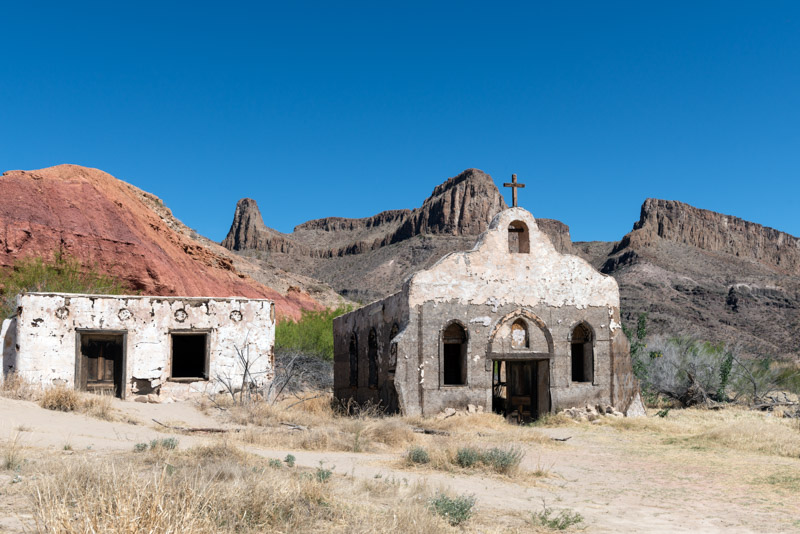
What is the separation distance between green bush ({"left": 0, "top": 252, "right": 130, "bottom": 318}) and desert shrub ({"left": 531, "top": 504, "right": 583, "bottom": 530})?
66.5ft

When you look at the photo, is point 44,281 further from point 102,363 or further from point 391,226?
point 391,226

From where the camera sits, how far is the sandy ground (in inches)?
308

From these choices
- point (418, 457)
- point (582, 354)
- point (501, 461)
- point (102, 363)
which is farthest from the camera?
point (582, 354)

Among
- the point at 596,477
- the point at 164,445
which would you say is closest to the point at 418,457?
the point at 596,477

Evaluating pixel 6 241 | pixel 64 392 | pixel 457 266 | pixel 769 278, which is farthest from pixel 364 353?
pixel 769 278

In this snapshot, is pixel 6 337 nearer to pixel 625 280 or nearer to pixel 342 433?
pixel 342 433

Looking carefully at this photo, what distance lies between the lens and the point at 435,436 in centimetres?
1466

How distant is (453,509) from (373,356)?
569 inches

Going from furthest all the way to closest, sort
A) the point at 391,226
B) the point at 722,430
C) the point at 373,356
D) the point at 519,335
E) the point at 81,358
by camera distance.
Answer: the point at 391,226
the point at 373,356
the point at 81,358
the point at 519,335
the point at 722,430

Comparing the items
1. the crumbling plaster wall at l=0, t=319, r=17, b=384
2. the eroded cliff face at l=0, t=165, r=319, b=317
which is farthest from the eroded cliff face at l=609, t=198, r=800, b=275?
the crumbling plaster wall at l=0, t=319, r=17, b=384

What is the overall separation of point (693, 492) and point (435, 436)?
19.6 ft

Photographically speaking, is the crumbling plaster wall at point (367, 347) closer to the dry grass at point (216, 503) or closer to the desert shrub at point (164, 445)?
the desert shrub at point (164, 445)

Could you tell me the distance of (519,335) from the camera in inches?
736

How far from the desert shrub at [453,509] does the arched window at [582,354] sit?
43.0 feet
